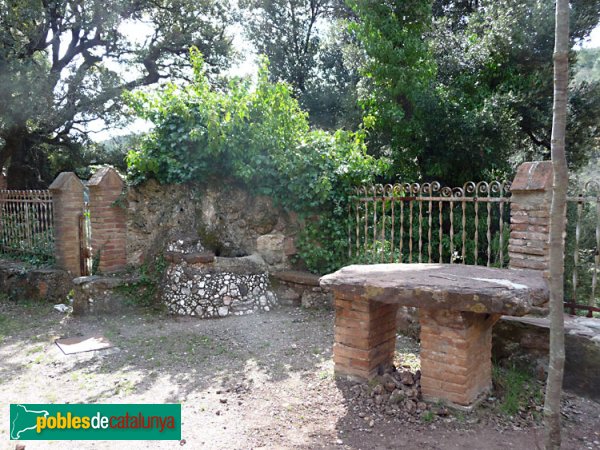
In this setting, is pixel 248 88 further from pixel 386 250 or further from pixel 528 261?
pixel 528 261

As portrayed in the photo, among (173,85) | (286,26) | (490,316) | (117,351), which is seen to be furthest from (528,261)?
(286,26)

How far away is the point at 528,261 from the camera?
4.52 meters

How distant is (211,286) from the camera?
6637mm

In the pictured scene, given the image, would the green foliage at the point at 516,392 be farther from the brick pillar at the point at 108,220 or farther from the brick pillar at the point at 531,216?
the brick pillar at the point at 108,220

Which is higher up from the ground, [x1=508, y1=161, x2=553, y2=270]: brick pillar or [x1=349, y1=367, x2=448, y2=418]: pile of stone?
[x1=508, y1=161, x2=553, y2=270]: brick pillar

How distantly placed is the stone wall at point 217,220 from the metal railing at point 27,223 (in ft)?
7.70

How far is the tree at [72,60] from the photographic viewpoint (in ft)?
36.6

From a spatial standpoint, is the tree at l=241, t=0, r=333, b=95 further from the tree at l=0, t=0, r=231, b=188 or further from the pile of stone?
the pile of stone

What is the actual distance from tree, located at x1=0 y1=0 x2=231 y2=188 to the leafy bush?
5.61 metres

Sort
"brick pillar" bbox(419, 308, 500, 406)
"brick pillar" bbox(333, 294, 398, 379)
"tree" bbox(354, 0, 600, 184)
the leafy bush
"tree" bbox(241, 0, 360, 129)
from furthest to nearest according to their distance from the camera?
"tree" bbox(241, 0, 360, 129)
"tree" bbox(354, 0, 600, 184)
the leafy bush
"brick pillar" bbox(333, 294, 398, 379)
"brick pillar" bbox(419, 308, 500, 406)

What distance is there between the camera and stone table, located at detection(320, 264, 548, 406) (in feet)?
10.8

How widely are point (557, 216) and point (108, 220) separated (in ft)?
21.5

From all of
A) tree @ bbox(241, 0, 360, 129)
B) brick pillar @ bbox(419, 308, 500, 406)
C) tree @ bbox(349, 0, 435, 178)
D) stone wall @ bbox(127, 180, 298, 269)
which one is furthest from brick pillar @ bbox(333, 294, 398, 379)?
tree @ bbox(241, 0, 360, 129)

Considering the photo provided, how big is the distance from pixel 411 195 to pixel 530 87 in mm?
5778
